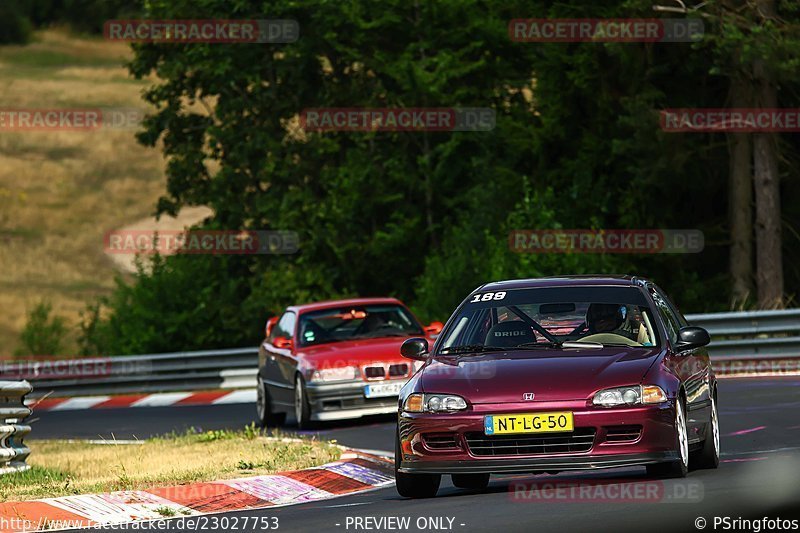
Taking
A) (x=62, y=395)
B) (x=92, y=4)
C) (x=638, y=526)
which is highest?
(x=92, y=4)

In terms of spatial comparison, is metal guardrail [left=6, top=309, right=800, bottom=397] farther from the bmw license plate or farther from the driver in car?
the bmw license plate

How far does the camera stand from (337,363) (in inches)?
834

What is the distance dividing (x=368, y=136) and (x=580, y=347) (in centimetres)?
3494

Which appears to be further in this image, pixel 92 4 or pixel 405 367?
pixel 92 4

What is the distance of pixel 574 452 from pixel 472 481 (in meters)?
1.71

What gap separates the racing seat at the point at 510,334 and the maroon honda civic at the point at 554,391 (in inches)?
0.4

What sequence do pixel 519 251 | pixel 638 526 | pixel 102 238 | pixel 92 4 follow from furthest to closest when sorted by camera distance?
pixel 92 4, pixel 102 238, pixel 519 251, pixel 638 526

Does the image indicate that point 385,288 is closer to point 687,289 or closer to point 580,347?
point 687,289

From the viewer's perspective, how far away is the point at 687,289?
3547cm

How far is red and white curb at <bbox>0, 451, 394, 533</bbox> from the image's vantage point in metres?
12.0

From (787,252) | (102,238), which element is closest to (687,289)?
(787,252)

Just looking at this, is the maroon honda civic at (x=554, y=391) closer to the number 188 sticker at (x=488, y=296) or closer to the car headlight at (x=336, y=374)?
the number 188 sticker at (x=488, y=296)

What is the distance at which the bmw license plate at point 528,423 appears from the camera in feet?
37.3

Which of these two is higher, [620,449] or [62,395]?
[620,449]
